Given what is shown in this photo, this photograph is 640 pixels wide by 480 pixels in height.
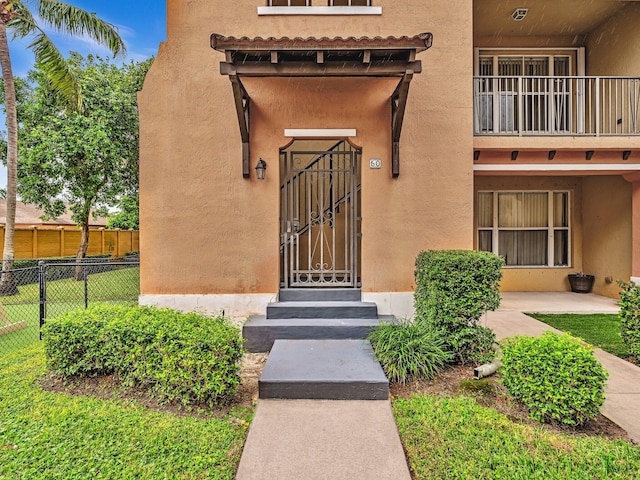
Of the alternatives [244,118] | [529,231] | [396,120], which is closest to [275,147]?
[244,118]

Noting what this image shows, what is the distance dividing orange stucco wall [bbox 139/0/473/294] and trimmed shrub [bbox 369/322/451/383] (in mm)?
1584

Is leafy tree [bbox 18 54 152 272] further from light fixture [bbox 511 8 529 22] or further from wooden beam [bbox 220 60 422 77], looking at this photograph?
light fixture [bbox 511 8 529 22]

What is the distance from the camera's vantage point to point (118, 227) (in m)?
21.2

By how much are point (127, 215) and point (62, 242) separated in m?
3.09

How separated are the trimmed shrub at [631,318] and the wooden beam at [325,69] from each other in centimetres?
429

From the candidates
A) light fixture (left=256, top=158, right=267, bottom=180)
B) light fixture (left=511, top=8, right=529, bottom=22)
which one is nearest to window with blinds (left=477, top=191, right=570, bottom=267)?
light fixture (left=511, top=8, right=529, bottom=22)

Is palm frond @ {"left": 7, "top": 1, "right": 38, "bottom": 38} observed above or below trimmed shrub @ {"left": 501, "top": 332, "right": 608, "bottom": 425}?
above

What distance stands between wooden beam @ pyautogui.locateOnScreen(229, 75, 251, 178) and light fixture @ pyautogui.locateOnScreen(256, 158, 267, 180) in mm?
156

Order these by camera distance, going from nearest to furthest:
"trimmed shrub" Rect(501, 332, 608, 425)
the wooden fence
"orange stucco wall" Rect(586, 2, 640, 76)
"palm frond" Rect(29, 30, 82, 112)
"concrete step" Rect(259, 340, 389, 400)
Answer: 1. "trimmed shrub" Rect(501, 332, 608, 425)
2. "concrete step" Rect(259, 340, 389, 400)
3. "orange stucco wall" Rect(586, 2, 640, 76)
4. "palm frond" Rect(29, 30, 82, 112)
5. the wooden fence

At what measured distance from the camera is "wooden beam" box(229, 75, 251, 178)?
525 centimetres

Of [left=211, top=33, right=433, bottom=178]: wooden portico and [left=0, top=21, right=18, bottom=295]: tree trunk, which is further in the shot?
[left=0, top=21, right=18, bottom=295]: tree trunk

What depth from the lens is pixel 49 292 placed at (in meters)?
10.3

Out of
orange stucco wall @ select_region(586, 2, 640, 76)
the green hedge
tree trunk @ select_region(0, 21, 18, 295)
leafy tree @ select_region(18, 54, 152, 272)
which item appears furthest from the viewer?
leafy tree @ select_region(18, 54, 152, 272)

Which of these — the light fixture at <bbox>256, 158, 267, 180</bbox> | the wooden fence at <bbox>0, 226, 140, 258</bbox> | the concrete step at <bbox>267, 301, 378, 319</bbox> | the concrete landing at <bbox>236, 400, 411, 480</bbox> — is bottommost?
the concrete landing at <bbox>236, 400, 411, 480</bbox>
